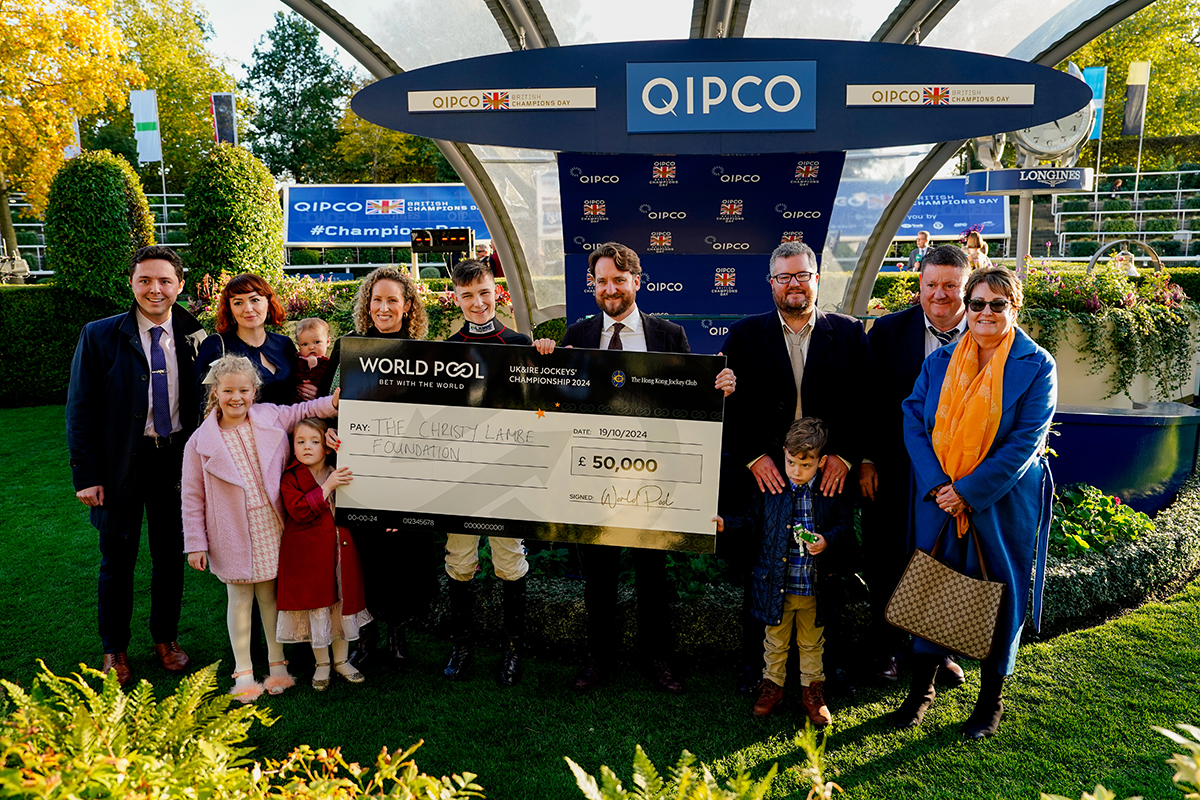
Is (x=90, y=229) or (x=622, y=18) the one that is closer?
(x=622, y=18)

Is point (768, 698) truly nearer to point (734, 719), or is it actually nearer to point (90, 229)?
point (734, 719)

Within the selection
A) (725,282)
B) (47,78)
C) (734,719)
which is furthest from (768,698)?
(47,78)

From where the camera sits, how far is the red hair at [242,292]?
3.95 metres

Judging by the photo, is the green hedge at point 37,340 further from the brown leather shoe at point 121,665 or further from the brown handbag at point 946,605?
the brown handbag at point 946,605

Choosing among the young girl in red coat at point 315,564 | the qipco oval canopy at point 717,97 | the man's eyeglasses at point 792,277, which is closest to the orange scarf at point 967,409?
the man's eyeglasses at point 792,277

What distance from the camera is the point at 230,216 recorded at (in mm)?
13164

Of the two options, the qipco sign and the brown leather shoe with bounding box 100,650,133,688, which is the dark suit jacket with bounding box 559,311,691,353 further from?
the brown leather shoe with bounding box 100,650,133,688

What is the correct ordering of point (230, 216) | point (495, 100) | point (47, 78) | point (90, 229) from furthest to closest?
point (47, 78) → point (90, 229) → point (230, 216) → point (495, 100)

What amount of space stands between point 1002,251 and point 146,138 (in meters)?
34.6

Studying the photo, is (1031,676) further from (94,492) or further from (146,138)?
(146,138)

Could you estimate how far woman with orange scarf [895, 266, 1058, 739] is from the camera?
10.5 feet

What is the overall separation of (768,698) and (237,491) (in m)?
2.72

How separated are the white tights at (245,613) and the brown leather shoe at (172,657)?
Answer: 0.54 meters

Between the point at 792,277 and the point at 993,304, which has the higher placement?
the point at 792,277
